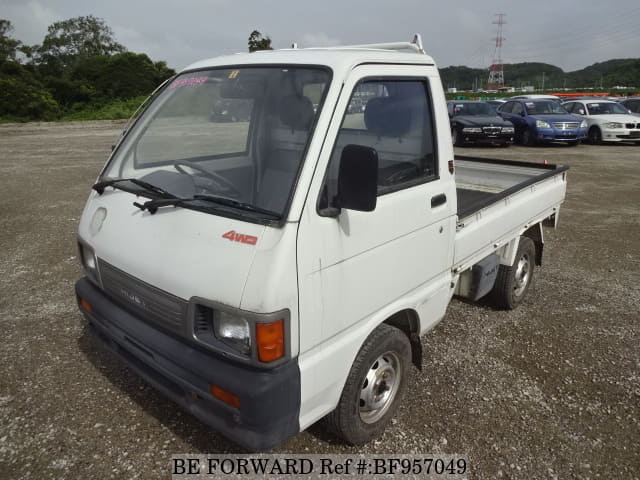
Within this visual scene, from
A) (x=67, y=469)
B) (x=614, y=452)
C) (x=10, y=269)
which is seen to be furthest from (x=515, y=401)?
(x=10, y=269)

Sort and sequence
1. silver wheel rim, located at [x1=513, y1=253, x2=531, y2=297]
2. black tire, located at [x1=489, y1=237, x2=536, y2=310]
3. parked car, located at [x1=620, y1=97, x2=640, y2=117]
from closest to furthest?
black tire, located at [x1=489, y1=237, x2=536, y2=310] → silver wheel rim, located at [x1=513, y1=253, x2=531, y2=297] → parked car, located at [x1=620, y1=97, x2=640, y2=117]

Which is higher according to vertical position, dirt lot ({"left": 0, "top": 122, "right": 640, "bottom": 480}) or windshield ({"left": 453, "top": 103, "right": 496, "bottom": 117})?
windshield ({"left": 453, "top": 103, "right": 496, "bottom": 117})

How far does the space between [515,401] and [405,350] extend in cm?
104

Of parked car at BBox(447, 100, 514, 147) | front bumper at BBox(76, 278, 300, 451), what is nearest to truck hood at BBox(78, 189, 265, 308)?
front bumper at BBox(76, 278, 300, 451)

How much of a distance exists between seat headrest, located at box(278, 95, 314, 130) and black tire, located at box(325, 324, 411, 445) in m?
1.18

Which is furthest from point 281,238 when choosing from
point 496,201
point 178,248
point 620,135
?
point 620,135

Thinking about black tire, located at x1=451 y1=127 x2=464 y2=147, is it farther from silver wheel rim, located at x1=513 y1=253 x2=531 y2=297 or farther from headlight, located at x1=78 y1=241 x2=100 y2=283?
headlight, located at x1=78 y1=241 x2=100 y2=283

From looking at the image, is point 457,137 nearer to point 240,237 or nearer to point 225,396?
point 240,237

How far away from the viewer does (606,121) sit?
54.4ft

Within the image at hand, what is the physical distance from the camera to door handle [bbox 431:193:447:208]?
2.79 metres

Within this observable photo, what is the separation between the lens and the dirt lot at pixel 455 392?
2717mm

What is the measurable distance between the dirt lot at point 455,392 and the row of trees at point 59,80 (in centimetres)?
2870

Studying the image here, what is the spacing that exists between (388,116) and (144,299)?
1.64 meters

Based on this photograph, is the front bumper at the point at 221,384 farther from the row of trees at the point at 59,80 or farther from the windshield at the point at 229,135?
the row of trees at the point at 59,80
